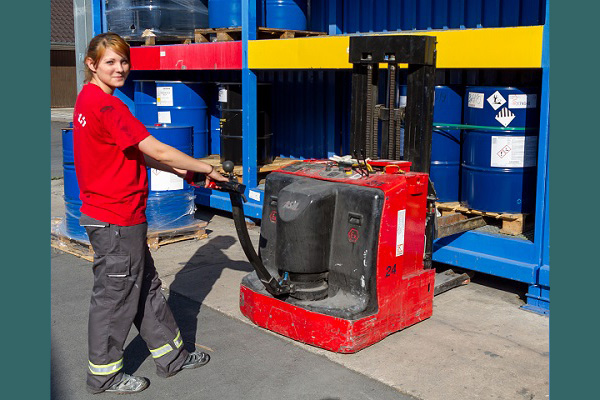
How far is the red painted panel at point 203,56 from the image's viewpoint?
7801mm

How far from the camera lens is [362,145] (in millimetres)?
5574

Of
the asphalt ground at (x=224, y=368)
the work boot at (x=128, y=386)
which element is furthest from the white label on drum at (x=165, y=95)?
the work boot at (x=128, y=386)

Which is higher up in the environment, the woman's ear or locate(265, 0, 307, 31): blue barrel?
locate(265, 0, 307, 31): blue barrel

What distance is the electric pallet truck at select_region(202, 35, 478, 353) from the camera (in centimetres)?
445

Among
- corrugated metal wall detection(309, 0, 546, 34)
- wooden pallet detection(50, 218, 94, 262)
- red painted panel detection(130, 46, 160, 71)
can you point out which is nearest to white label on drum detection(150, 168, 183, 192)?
wooden pallet detection(50, 218, 94, 262)

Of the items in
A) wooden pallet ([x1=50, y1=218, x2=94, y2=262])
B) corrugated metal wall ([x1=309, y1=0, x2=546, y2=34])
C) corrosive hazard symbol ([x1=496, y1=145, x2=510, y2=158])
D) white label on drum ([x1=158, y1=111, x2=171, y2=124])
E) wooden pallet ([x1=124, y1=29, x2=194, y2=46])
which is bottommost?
wooden pallet ([x1=50, y1=218, x2=94, y2=262])

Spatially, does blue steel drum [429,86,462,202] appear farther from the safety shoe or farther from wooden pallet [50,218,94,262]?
wooden pallet [50,218,94,262]

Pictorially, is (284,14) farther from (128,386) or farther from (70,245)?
(128,386)

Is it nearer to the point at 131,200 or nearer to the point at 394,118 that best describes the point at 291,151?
the point at 394,118

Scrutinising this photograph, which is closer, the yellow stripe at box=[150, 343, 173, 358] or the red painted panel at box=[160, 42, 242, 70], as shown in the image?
the yellow stripe at box=[150, 343, 173, 358]

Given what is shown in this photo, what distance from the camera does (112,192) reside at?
150 inches

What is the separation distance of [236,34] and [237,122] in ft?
3.42

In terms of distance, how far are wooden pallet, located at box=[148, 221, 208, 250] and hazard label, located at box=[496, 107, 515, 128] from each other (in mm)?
3427

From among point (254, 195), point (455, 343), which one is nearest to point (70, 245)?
point (254, 195)
